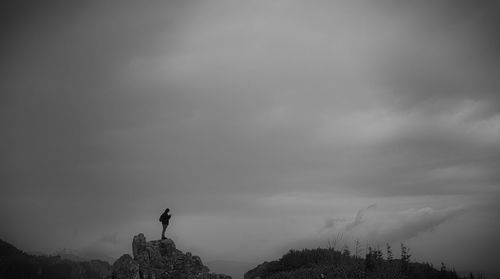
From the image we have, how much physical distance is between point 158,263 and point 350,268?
2803 centimetres

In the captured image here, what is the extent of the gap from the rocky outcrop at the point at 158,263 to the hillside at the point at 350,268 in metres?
15.9

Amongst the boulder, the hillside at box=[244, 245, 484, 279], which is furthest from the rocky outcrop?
the hillside at box=[244, 245, 484, 279]

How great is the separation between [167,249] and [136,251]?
4317 mm

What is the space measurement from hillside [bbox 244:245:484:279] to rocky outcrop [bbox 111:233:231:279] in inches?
626

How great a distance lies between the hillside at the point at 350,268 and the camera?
45.8m

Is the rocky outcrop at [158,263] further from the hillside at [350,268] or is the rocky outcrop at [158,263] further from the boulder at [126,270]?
the hillside at [350,268]

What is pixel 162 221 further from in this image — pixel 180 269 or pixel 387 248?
pixel 387 248

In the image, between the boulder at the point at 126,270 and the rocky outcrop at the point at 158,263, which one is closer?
the boulder at the point at 126,270

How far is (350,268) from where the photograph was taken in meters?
50.8

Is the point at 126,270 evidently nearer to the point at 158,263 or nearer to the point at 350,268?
the point at 158,263

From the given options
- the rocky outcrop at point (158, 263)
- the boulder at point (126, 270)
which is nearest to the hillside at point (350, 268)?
the rocky outcrop at point (158, 263)

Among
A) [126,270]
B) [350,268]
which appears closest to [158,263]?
[126,270]

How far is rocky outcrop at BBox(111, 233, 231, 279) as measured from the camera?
1732 inches

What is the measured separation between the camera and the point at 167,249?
4966 cm
